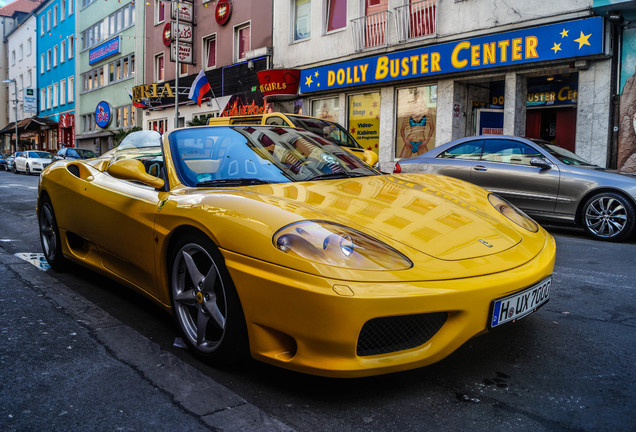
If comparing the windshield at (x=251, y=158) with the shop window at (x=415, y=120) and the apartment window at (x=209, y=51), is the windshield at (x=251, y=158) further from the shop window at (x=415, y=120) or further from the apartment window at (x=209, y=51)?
the apartment window at (x=209, y=51)

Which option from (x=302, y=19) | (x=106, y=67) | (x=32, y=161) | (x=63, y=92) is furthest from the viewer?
(x=63, y=92)

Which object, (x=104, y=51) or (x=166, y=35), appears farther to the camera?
(x=104, y=51)

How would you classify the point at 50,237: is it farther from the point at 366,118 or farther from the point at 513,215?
the point at 366,118

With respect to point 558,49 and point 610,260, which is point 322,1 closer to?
point 558,49

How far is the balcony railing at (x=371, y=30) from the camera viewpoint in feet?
50.1

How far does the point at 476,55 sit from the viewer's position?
12.8m

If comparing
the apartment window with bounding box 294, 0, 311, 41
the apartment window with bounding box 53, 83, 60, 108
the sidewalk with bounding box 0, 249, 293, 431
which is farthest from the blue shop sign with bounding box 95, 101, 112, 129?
the sidewalk with bounding box 0, 249, 293, 431

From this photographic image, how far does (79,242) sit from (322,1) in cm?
1515

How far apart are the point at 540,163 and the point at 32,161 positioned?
2700 centimetres

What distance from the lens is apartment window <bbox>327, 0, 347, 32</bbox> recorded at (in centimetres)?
1692

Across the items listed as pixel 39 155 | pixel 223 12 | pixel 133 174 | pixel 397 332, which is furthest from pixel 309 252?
pixel 39 155

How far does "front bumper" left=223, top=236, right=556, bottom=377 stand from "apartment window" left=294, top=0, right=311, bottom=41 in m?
17.2

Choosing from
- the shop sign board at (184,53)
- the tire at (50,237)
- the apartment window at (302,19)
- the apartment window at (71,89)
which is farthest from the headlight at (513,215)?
the apartment window at (71,89)

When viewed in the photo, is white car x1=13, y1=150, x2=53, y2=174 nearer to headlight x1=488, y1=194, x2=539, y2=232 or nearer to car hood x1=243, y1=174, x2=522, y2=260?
car hood x1=243, y1=174, x2=522, y2=260
